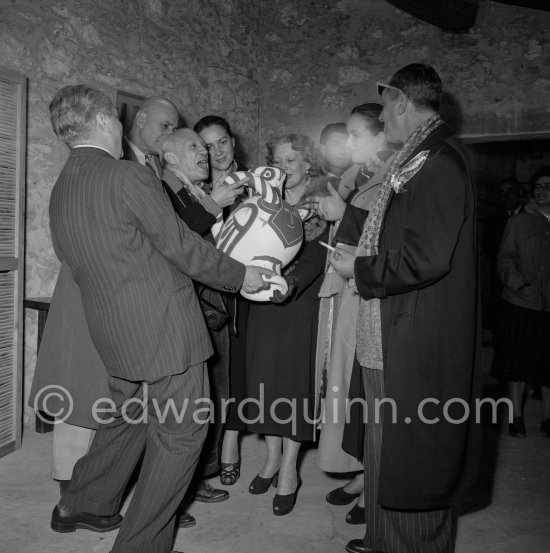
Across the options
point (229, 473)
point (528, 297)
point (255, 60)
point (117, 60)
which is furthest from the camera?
point (255, 60)

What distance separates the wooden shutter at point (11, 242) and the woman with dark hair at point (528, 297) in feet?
9.64

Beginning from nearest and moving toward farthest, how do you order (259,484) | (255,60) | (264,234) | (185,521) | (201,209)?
1. (264,234)
2. (201,209)
3. (185,521)
4. (259,484)
5. (255,60)

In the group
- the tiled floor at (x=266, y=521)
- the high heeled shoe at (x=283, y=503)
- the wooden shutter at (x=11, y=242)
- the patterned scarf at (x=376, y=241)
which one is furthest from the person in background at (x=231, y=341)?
the wooden shutter at (x=11, y=242)

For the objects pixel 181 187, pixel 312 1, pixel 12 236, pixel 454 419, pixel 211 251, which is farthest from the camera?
pixel 312 1

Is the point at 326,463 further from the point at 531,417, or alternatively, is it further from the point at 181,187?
A: the point at 531,417

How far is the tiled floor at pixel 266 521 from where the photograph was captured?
223cm

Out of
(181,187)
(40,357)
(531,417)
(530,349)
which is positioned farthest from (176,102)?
(531,417)

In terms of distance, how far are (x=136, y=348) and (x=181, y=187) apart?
786 millimetres

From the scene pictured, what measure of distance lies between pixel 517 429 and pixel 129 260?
2.89m

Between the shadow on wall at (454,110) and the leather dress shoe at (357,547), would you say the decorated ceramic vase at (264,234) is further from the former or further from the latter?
the shadow on wall at (454,110)

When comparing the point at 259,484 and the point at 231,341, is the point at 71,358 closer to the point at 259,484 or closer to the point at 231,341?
the point at 231,341

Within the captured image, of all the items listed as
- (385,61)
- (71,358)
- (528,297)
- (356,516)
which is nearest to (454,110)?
(385,61)

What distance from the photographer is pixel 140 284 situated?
70.6 inches

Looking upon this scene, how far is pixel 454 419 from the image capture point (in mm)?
1743
